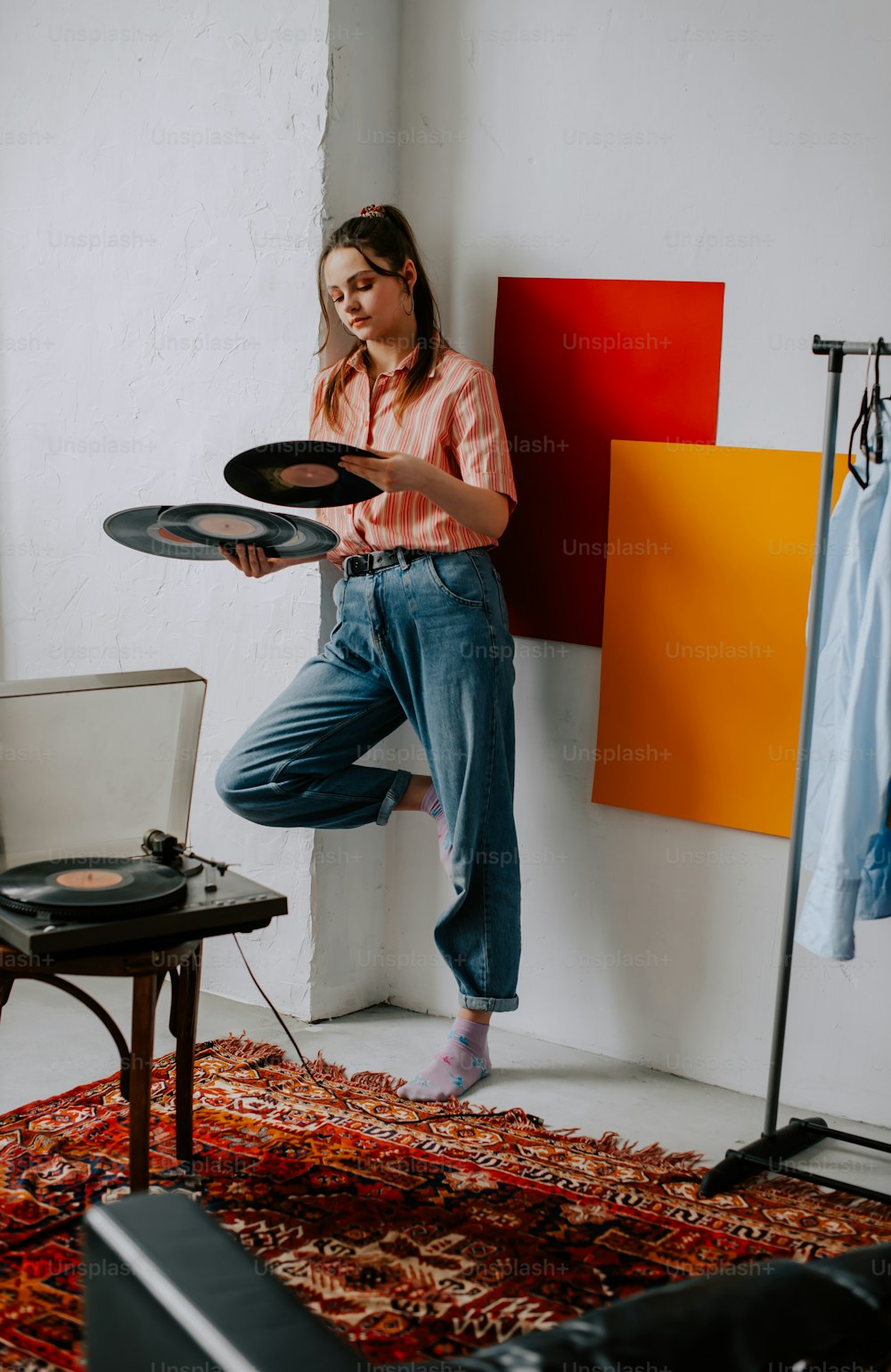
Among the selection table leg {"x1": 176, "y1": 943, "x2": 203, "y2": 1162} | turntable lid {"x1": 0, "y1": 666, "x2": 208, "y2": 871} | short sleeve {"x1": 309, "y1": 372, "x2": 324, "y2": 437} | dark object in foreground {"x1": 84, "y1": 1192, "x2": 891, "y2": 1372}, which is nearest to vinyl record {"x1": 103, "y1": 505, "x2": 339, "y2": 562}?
turntable lid {"x1": 0, "y1": 666, "x2": 208, "y2": 871}

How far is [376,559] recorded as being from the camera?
2.78 m

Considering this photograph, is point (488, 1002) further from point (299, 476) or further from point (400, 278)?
point (400, 278)

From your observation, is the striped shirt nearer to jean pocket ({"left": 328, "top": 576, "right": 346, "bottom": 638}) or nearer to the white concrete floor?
jean pocket ({"left": 328, "top": 576, "right": 346, "bottom": 638})

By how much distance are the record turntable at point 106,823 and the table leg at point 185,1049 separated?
0.20 meters

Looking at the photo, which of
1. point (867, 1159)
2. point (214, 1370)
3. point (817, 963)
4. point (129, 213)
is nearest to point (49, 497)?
point (129, 213)

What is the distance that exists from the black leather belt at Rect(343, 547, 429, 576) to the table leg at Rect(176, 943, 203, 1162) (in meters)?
0.85

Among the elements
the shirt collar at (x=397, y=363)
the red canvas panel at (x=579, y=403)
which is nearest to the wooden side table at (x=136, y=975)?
the red canvas panel at (x=579, y=403)

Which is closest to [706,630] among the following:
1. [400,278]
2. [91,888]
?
[400,278]

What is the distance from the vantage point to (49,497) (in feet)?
11.4

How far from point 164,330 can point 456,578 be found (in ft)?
3.37

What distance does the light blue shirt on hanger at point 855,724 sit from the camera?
2195 millimetres

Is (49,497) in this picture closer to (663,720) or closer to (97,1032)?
(97,1032)

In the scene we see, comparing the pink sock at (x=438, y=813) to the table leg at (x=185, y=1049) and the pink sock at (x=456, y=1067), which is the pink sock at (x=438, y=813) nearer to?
the pink sock at (x=456, y=1067)

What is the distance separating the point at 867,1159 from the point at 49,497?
241cm
